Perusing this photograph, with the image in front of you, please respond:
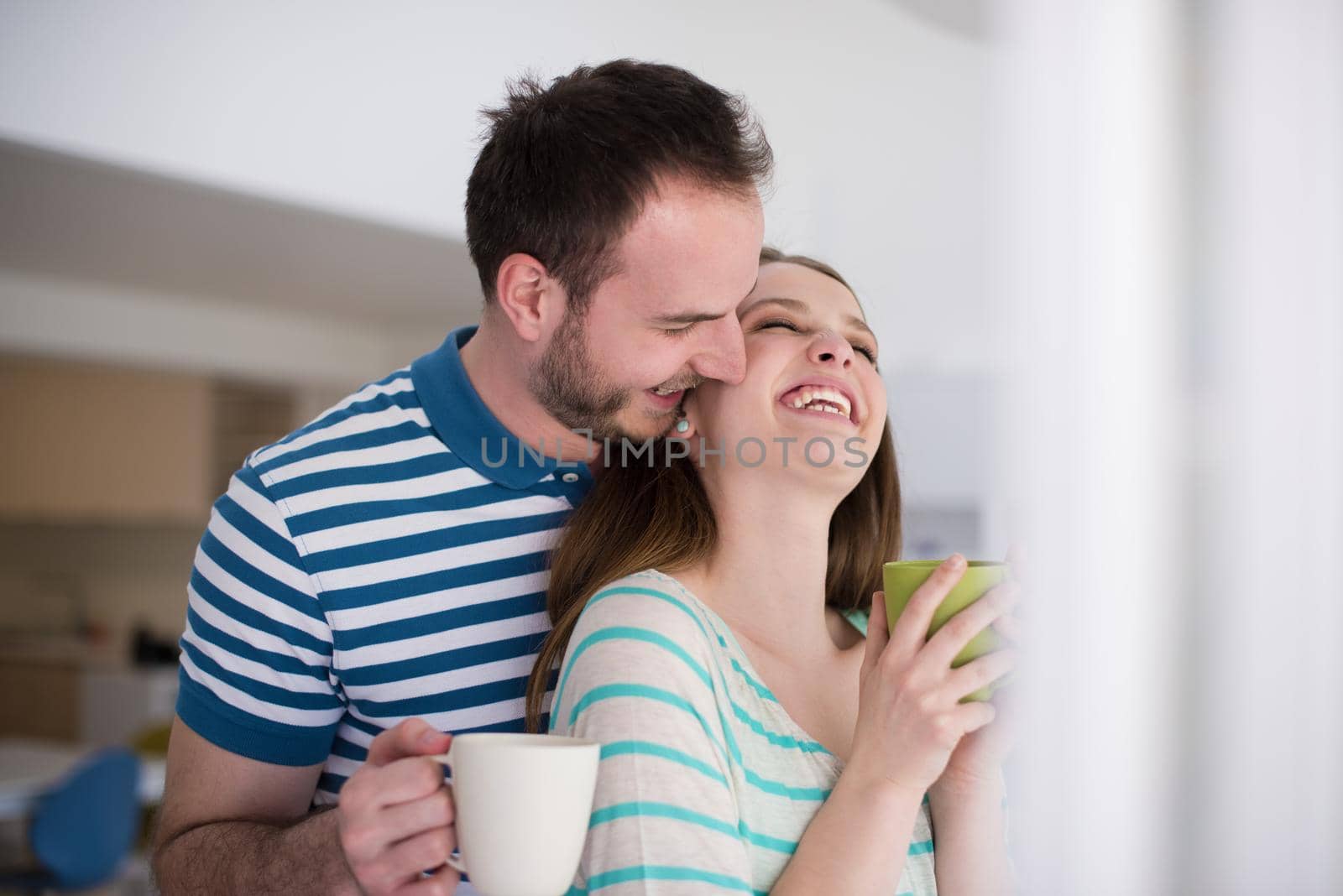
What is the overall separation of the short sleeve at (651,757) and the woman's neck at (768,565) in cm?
20

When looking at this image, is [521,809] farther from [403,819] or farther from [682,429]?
[682,429]

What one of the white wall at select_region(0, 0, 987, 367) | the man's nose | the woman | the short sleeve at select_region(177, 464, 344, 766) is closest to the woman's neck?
the woman

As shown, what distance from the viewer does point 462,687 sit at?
1.31 m

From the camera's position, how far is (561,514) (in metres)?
1.36

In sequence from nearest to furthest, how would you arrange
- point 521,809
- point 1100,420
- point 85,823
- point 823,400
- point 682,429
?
point 1100,420, point 521,809, point 823,400, point 682,429, point 85,823

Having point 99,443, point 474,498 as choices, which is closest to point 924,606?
point 474,498

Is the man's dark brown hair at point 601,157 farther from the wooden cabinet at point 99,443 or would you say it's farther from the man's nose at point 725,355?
the wooden cabinet at point 99,443

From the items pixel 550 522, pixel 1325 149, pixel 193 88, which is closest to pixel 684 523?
pixel 550 522

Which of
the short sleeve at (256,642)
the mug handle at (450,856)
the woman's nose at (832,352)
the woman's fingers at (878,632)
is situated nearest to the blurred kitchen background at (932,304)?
the woman's fingers at (878,632)

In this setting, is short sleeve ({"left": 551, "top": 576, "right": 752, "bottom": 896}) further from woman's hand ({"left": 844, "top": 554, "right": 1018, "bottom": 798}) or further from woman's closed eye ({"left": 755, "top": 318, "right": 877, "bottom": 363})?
woman's closed eye ({"left": 755, "top": 318, "right": 877, "bottom": 363})

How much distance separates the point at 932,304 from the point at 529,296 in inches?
112

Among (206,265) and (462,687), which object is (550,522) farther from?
(206,265)

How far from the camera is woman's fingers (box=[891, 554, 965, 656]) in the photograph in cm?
95

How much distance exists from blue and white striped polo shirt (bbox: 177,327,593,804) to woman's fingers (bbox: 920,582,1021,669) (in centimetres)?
51
